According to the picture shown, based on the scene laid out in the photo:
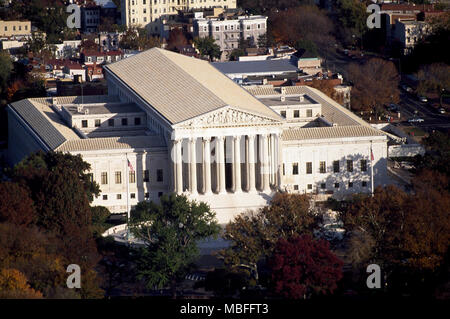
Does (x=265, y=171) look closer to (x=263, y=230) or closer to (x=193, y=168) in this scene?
(x=193, y=168)

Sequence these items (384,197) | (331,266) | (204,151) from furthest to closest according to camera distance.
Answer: (204,151) < (384,197) < (331,266)

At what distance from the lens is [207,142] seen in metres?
165

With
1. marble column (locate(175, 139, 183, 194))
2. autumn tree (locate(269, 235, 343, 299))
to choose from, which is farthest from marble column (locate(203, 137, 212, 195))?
autumn tree (locate(269, 235, 343, 299))

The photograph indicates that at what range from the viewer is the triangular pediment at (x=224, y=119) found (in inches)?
→ 6476

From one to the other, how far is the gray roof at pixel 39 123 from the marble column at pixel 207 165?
46.2 feet

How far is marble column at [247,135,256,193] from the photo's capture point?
6565 inches

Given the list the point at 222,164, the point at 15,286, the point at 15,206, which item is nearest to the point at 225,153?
the point at 222,164

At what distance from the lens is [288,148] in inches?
6757

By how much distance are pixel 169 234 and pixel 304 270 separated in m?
15.4

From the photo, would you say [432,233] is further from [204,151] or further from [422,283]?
[204,151]

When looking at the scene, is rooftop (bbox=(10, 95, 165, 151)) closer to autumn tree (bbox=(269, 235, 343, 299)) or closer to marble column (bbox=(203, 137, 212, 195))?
marble column (bbox=(203, 137, 212, 195))

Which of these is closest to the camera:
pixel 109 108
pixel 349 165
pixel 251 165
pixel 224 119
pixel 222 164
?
pixel 224 119
